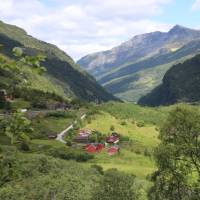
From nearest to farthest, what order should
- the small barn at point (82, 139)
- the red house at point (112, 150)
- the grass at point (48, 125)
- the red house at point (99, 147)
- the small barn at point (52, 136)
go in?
the red house at point (112, 150)
the red house at point (99, 147)
the small barn at point (82, 139)
the small barn at point (52, 136)
the grass at point (48, 125)

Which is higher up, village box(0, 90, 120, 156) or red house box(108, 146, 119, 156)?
village box(0, 90, 120, 156)

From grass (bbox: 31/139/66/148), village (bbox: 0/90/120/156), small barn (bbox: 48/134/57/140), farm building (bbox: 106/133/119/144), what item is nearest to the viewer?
village (bbox: 0/90/120/156)

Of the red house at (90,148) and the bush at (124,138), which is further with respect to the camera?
the bush at (124,138)

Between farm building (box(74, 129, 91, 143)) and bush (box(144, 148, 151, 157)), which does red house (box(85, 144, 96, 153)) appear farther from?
bush (box(144, 148, 151, 157))

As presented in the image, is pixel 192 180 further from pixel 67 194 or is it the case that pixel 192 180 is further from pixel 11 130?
pixel 67 194

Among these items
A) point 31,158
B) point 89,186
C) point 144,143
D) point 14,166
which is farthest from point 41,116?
point 14,166

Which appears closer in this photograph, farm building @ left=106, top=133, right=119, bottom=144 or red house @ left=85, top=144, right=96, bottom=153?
red house @ left=85, top=144, right=96, bottom=153

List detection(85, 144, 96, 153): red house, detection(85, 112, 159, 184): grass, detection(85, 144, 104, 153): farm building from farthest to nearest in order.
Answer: detection(85, 144, 104, 153): farm building < detection(85, 144, 96, 153): red house < detection(85, 112, 159, 184): grass

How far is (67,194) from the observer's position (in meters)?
89.2

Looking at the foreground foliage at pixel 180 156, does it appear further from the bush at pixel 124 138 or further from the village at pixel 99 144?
the bush at pixel 124 138

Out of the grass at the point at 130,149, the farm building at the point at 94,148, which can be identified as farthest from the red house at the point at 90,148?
the grass at the point at 130,149

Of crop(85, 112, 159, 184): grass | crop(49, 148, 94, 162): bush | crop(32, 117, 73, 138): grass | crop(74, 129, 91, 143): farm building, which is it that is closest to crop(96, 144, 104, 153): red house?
crop(85, 112, 159, 184): grass

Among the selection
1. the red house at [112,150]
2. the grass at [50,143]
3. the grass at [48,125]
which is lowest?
the red house at [112,150]

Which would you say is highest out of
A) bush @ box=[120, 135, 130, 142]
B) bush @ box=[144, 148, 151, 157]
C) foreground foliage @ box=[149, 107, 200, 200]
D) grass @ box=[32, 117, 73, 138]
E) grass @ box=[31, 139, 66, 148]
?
foreground foliage @ box=[149, 107, 200, 200]
